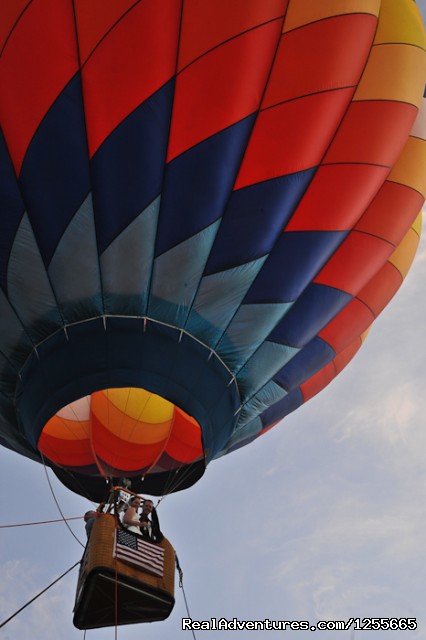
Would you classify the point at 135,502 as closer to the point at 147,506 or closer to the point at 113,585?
the point at 147,506

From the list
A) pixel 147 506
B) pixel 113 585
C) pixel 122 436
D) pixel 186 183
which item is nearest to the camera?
pixel 113 585

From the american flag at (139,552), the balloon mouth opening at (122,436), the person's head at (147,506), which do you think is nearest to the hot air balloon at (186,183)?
the person's head at (147,506)

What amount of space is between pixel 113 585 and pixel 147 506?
28.8 inches

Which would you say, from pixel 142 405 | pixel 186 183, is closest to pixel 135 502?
pixel 142 405

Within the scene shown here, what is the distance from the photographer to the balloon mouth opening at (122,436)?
7633 millimetres

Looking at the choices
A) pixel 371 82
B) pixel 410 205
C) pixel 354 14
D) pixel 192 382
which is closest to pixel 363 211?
pixel 410 205

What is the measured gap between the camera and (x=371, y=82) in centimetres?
623

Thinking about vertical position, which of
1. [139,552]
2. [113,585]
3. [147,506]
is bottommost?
[113,585]

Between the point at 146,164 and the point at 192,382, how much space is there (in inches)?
62.6

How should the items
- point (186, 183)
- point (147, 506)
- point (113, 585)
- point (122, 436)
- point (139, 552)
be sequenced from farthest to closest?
point (122, 436) < point (147, 506) < point (186, 183) < point (139, 552) < point (113, 585)

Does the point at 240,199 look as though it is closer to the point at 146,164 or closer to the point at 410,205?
the point at 146,164

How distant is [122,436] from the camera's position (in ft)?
25.7

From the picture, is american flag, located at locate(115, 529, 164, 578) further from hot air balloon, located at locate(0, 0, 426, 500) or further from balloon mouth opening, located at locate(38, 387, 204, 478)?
balloon mouth opening, located at locate(38, 387, 204, 478)

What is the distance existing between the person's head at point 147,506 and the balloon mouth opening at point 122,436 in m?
1.43
